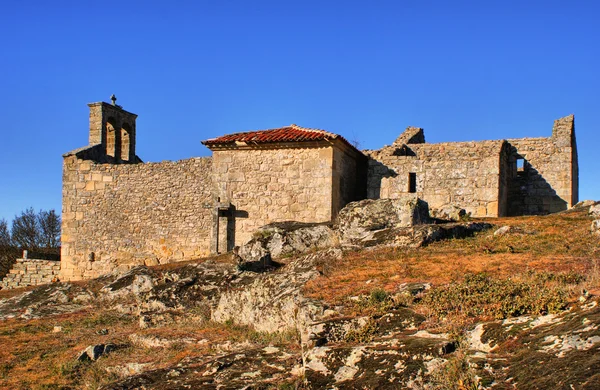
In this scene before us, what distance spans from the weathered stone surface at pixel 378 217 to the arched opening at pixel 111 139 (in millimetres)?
12562

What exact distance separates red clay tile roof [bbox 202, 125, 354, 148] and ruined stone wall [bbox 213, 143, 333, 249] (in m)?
0.33

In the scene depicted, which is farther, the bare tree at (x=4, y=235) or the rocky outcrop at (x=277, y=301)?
the bare tree at (x=4, y=235)

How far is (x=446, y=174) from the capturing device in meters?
22.7

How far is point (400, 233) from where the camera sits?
17.2m

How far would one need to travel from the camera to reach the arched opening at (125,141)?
2844 centimetres

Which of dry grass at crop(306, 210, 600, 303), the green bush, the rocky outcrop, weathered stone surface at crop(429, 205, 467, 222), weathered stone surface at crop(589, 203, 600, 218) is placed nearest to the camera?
the green bush

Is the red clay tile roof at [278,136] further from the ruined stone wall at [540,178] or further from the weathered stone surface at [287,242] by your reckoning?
the ruined stone wall at [540,178]

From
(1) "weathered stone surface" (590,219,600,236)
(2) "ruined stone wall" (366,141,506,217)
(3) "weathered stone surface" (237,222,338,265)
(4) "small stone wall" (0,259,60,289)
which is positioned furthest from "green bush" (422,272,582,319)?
(4) "small stone wall" (0,259,60,289)

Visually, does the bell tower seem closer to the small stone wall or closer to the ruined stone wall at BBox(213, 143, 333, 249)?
the small stone wall

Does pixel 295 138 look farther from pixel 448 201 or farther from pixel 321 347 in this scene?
pixel 321 347

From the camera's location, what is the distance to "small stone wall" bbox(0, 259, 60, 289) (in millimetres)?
26984

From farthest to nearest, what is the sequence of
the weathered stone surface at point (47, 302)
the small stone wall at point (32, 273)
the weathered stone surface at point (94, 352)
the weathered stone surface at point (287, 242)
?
the small stone wall at point (32, 273), the weathered stone surface at point (47, 302), the weathered stone surface at point (287, 242), the weathered stone surface at point (94, 352)

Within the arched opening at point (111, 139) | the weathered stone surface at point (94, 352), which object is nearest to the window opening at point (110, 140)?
the arched opening at point (111, 139)

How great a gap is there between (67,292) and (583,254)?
14.9 m
